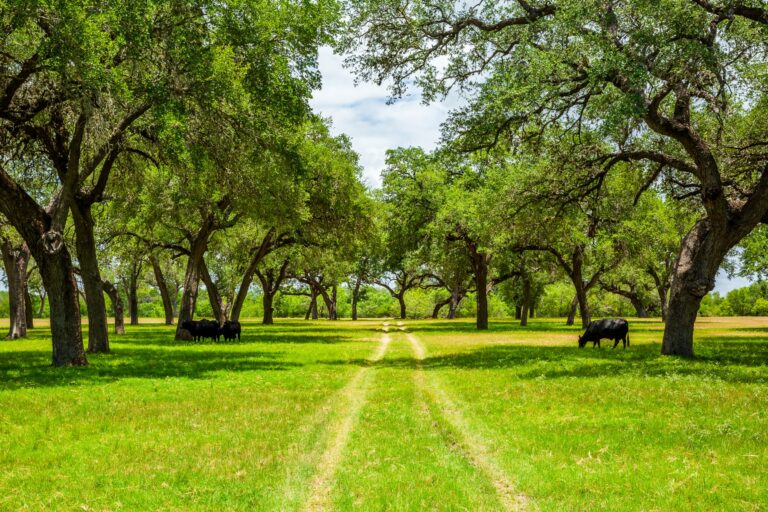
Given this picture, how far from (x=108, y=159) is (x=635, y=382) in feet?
67.3

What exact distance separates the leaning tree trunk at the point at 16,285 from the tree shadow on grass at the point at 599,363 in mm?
27259

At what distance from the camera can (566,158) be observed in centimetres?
2339

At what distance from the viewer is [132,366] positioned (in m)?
20.7

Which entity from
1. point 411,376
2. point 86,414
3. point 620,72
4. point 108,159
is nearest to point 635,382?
point 411,376

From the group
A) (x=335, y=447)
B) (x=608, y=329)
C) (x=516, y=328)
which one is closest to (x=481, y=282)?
(x=516, y=328)

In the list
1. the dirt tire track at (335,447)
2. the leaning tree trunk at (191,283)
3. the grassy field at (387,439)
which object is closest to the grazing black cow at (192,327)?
the leaning tree trunk at (191,283)

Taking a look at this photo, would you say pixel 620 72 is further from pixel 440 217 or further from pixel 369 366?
pixel 440 217

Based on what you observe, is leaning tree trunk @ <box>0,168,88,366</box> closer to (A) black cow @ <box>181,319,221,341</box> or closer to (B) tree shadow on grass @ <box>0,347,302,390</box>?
(B) tree shadow on grass @ <box>0,347,302,390</box>

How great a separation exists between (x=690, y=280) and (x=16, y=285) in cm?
3984

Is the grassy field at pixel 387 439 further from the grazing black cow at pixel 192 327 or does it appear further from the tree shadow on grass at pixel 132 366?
the grazing black cow at pixel 192 327

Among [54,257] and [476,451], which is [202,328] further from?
[476,451]

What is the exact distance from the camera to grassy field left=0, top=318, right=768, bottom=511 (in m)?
7.04

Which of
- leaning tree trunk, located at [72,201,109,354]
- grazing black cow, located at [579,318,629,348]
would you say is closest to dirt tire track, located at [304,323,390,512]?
leaning tree trunk, located at [72,201,109,354]

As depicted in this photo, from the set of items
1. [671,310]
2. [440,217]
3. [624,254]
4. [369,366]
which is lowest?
[369,366]
